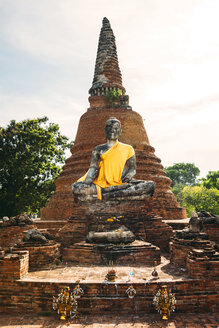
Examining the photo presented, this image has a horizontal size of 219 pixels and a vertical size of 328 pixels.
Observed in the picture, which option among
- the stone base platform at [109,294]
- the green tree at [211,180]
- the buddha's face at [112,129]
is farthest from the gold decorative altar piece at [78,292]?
the green tree at [211,180]

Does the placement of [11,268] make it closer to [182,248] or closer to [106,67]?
[182,248]

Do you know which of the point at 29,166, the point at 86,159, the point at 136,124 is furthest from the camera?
the point at 29,166

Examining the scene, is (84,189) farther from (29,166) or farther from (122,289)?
(29,166)

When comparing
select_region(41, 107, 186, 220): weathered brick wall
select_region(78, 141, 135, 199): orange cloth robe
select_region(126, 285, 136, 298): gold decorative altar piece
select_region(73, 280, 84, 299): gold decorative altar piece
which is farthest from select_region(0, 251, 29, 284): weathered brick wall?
select_region(41, 107, 186, 220): weathered brick wall

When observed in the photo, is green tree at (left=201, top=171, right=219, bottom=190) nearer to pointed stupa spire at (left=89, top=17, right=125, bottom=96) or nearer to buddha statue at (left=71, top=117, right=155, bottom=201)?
pointed stupa spire at (left=89, top=17, right=125, bottom=96)

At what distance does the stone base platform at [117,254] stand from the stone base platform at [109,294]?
1.43 metres

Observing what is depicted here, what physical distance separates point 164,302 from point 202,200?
954 inches

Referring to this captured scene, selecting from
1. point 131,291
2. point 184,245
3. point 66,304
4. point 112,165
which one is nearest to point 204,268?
point 131,291

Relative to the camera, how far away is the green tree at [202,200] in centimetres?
2631

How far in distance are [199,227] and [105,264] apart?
2712mm

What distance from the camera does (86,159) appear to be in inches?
592

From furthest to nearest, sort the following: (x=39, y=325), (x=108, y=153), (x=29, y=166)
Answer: (x=29, y=166) < (x=108, y=153) < (x=39, y=325)

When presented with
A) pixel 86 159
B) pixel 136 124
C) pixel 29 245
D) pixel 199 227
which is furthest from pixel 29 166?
pixel 199 227

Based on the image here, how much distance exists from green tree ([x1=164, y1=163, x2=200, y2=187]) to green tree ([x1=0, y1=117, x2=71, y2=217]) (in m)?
37.7
